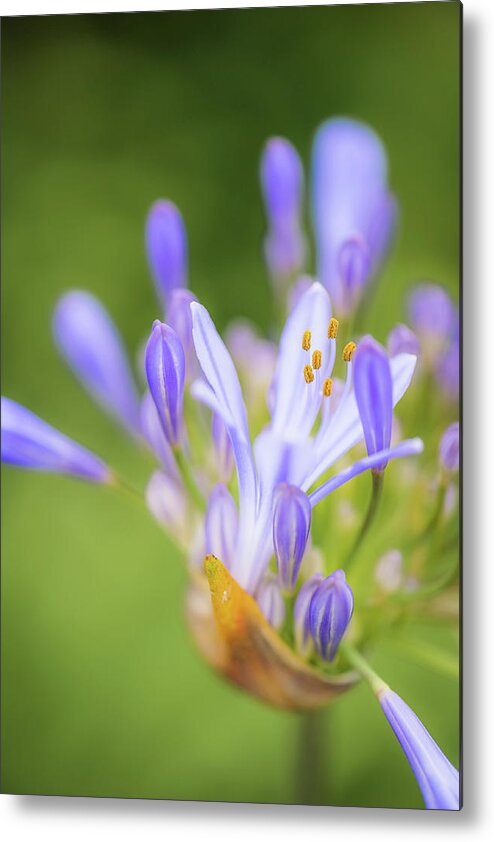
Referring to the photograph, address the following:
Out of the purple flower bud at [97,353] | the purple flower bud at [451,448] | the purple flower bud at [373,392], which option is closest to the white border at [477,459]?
the purple flower bud at [451,448]

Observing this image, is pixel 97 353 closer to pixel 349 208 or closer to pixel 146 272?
pixel 146 272

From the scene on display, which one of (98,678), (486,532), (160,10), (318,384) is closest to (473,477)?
(486,532)

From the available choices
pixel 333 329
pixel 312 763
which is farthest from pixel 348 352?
pixel 312 763

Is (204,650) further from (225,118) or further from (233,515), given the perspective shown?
(225,118)

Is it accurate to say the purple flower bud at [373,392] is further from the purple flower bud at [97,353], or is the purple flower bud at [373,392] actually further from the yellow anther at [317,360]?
the purple flower bud at [97,353]

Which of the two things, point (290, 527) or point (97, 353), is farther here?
point (97, 353)

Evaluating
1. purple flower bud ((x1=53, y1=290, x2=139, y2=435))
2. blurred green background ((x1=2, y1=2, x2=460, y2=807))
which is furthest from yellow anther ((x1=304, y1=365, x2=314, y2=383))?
purple flower bud ((x1=53, y1=290, x2=139, y2=435))
